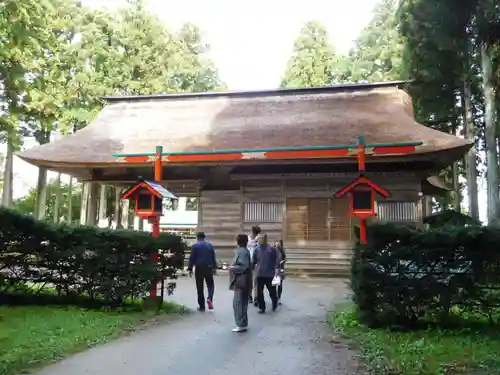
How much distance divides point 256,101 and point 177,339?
544 inches

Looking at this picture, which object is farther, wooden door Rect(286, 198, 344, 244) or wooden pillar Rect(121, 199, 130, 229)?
wooden pillar Rect(121, 199, 130, 229)

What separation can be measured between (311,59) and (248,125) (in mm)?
10467

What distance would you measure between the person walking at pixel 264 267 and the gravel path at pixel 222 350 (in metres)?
0.34

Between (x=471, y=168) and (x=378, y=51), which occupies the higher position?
(x=378, y=51)

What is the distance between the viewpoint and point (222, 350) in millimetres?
5742

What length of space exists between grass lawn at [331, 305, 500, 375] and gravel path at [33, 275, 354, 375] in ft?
1.10

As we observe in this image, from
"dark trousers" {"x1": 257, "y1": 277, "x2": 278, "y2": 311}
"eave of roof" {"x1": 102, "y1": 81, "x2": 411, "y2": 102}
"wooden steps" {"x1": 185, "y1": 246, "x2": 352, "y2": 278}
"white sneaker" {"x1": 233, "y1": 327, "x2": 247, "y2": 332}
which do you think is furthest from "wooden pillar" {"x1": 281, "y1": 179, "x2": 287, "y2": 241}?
"white sneaker" {"x1": 233, "y1": 327, "x2": 247, "y2": 332}

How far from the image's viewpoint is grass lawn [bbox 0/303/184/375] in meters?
5.23

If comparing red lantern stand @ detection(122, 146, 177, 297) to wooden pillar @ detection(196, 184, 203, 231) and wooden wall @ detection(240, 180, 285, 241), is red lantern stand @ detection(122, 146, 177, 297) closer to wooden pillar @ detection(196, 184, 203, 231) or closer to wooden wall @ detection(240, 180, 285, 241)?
wooden wall @ detection(240, 180, 285, 241)

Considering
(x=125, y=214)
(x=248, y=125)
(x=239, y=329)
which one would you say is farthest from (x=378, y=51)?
(x=239, y=329)

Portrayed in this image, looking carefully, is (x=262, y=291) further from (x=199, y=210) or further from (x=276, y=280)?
(x=199, y=210)

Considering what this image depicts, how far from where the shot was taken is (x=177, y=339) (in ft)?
20.7

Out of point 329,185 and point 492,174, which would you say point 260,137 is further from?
point 492,174

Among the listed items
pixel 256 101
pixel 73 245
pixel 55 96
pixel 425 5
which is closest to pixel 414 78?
pixel 425 5
